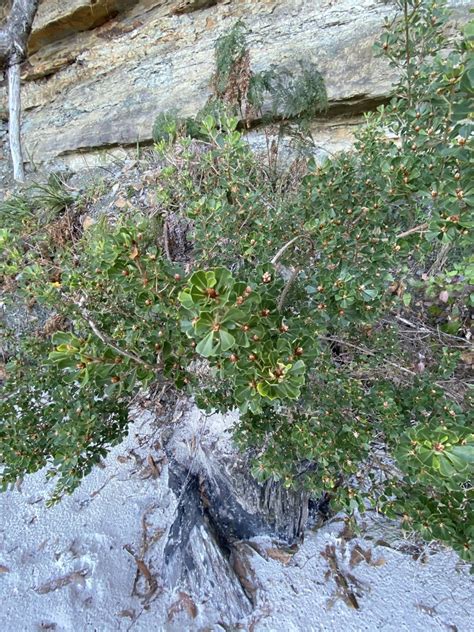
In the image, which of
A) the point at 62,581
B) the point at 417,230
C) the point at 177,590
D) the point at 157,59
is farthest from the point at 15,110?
the point at 177,590

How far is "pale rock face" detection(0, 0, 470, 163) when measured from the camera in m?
4.11

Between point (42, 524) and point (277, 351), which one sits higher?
point (277, 351)

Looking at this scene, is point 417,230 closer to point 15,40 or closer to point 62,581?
point 62,581

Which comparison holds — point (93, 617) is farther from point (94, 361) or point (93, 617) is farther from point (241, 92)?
point (241, 92)

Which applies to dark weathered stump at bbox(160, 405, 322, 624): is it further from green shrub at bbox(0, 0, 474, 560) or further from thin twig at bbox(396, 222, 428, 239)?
thin twig at bbox(396, 222, 428, 239)

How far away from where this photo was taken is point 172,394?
2354 mm

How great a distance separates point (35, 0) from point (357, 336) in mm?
5153

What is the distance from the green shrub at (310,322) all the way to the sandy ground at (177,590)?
1.78 ft

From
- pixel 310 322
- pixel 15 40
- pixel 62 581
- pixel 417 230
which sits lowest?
pixel 62 581

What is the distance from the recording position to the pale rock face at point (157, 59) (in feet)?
13.5

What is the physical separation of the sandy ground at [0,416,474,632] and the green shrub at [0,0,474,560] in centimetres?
54

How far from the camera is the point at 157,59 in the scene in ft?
18.4

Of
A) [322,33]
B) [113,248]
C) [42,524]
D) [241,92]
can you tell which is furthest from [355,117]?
[42,524]

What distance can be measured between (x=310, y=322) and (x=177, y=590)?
5.30 feet
